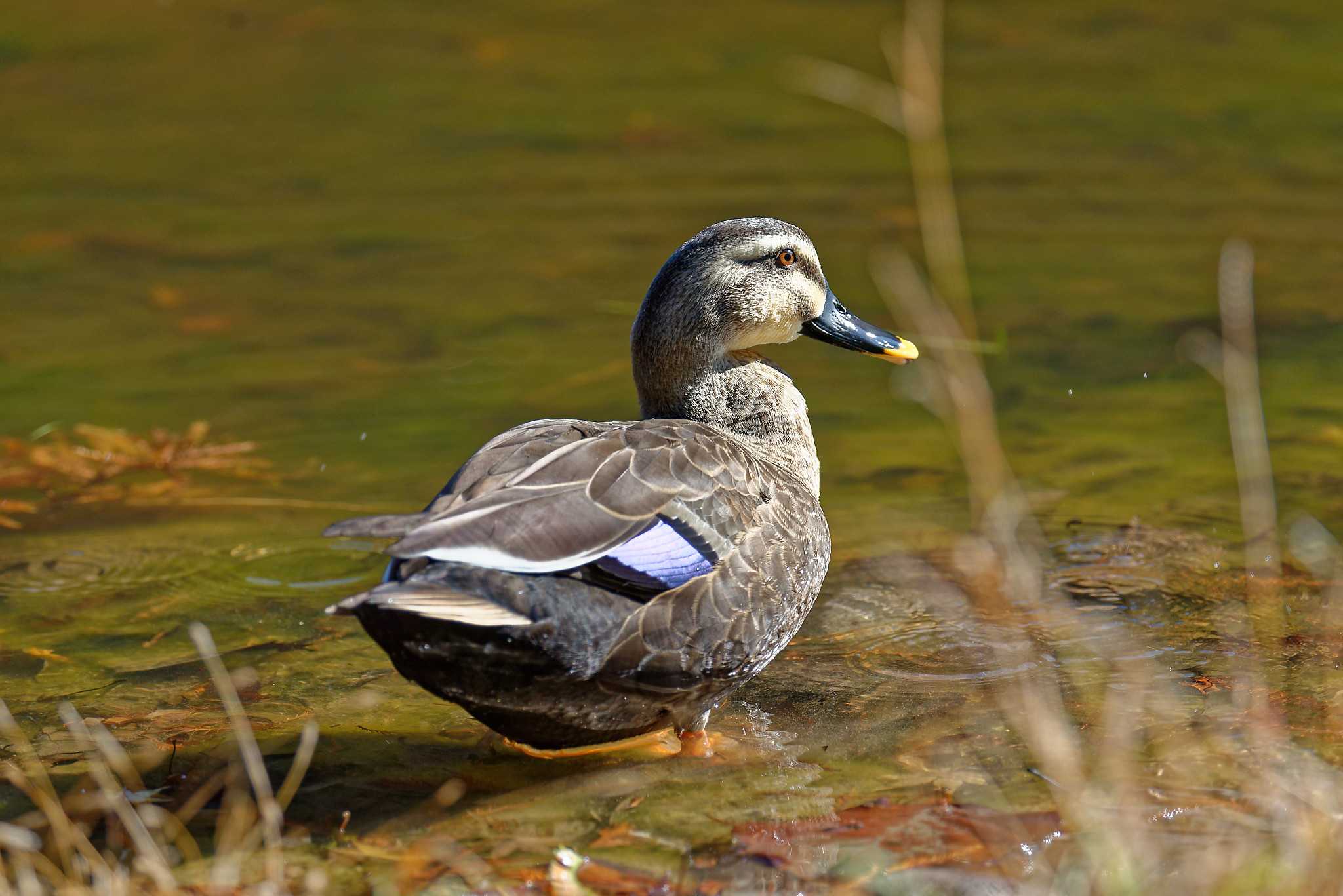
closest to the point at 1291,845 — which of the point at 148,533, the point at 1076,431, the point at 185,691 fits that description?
the point at 185,691

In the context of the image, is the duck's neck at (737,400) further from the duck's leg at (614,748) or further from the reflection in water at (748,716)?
the duck's leg at (614,748)

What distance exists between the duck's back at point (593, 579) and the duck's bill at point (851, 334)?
3.25 ft

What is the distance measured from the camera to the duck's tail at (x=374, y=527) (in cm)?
338

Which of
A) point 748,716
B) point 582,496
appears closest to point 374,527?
point 582,496

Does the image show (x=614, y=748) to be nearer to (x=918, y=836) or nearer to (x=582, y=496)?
(x=582, y=496)

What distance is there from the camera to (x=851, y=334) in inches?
215

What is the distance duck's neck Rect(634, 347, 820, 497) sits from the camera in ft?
16.5

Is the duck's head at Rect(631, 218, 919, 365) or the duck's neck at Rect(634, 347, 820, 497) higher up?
the duck's head at Rect(631, 218, 919, 365)

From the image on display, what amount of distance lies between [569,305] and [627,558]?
4602mm

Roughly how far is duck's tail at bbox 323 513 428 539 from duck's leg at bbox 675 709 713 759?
1.21 metres

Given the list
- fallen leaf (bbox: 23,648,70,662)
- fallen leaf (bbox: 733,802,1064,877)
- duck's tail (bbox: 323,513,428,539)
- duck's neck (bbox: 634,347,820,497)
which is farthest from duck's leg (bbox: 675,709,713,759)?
fallen leaf (bbox: 23,648,70,662)

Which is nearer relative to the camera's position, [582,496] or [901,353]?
[582,496]

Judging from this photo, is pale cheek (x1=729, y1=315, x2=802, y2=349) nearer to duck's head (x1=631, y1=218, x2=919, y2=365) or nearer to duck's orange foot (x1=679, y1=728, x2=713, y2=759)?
duck's head (x1=631, y1=218, x2=919, y2=365)

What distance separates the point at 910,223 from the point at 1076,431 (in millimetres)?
2925
